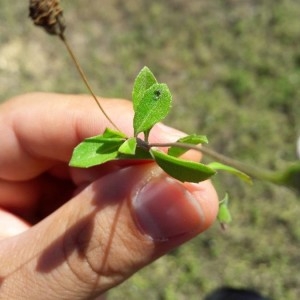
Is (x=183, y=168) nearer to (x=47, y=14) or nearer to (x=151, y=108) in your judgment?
(x=151, y=108)

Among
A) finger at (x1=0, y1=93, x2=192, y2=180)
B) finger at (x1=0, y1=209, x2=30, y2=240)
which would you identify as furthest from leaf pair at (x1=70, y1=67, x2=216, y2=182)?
finger at (x1=0, y1=209, x2=30, y2=240)

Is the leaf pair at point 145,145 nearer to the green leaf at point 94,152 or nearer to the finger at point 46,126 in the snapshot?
the green leaf at point 94,152

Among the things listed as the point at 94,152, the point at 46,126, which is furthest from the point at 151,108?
the point at 46,126

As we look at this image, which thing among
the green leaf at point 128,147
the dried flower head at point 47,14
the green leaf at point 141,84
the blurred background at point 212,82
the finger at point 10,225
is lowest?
the blurred background at point 212,82

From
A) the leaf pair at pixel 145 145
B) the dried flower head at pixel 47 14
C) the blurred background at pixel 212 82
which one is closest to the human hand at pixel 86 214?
the leaf pair at pixel 145 145

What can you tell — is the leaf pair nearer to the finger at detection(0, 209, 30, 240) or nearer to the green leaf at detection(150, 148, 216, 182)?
the green leaf at detection(150, 148, 216, 182)

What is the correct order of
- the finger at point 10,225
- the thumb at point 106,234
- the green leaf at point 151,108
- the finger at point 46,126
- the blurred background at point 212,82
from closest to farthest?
1. the green leaf at point 151,108
2. the thumb at point 106,234
3. the finger at point 46,126
4. the finger at point 10,225
5. the blurred background at point 212,82

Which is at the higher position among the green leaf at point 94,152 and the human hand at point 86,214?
the green leaf at point 94,152
